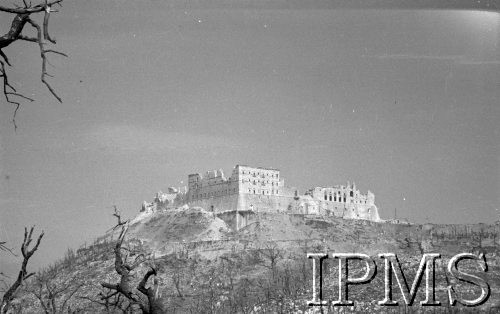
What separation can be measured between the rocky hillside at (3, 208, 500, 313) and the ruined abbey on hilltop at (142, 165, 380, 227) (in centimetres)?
109

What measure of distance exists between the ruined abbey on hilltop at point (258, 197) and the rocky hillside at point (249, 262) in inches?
42.9

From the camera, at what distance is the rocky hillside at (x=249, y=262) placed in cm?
1933

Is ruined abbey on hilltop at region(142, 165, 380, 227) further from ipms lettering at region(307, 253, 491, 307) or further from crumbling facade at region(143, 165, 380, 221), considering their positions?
ipms lettering at region(307, 253, 491, 307)

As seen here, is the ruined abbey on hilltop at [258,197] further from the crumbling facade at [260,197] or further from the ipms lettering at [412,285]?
the ipms lettering at [412,285]

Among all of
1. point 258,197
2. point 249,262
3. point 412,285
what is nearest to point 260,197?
point 258,197

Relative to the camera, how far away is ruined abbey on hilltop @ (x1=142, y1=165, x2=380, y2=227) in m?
39.0

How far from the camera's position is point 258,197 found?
39.4 m

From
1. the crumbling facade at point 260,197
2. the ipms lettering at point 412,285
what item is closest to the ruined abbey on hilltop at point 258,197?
the crumbling facade at point 260,197

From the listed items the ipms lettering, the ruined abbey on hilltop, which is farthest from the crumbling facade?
the ipms lettering

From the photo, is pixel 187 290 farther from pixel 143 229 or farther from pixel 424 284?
pixel 143 229

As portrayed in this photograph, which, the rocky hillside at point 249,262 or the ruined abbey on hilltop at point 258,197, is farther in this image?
the ruined abbey on hilltop at point 258,197

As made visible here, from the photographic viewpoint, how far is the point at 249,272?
28.4 m

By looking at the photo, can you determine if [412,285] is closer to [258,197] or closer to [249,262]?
[249,262]

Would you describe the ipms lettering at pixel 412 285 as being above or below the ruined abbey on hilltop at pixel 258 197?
below
